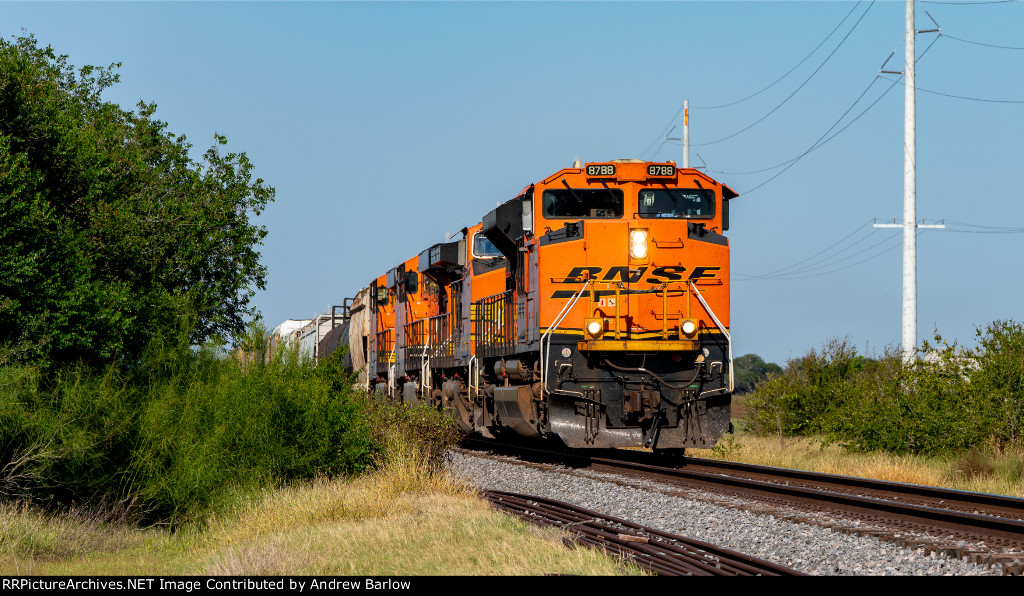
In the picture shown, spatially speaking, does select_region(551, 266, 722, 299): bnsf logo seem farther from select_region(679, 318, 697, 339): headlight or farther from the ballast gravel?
the ballast gravel

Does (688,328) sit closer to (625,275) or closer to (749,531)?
(625,275)

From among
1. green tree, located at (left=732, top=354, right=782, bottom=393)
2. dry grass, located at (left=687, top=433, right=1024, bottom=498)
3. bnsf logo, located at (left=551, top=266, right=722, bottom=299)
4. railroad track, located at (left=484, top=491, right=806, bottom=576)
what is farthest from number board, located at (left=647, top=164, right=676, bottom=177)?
green tree, located at (left=732, top=354, right=782, bottom=393)

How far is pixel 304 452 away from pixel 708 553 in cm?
655

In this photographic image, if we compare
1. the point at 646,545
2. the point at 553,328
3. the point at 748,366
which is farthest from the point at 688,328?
the point at 748,366

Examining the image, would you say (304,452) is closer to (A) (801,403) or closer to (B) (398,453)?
(B) (398,453)

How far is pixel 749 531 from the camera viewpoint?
899cm

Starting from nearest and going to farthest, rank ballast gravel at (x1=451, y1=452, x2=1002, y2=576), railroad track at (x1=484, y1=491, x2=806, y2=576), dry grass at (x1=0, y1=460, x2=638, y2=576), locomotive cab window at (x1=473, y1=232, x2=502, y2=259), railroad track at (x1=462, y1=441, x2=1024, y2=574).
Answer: railroad track at (x1=484, y1=491, x2=806, y2=576), ballast gravel at (x1=451, y1=452, x2=1002, y2=576), dry grass at (x1=0, y1=460, x2=638, y2=576), railroad track at (x1=462, y1=441, x2=1024, y2=574), locomotive cab window at (x1=473, y1=232, x2=502, y2=259)

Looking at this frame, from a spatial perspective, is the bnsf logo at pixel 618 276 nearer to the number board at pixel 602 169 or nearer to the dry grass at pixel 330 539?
the number board at pixel 602 169

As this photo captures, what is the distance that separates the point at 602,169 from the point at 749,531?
6.61m

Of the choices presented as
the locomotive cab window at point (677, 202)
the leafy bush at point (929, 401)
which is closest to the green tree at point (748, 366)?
the leafy bush at point (929, 401)

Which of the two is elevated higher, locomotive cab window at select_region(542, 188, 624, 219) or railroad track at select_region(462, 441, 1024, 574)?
locomotive cab window at select_region(542, 188, 624, 219)

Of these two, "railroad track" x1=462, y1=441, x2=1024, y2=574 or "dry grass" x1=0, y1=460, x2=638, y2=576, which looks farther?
"railroad track" x1=462, y1=441, x2=1024, y2=574

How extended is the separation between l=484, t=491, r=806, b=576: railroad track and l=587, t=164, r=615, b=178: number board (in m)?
5.37

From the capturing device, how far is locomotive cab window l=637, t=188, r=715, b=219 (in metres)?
14.2
